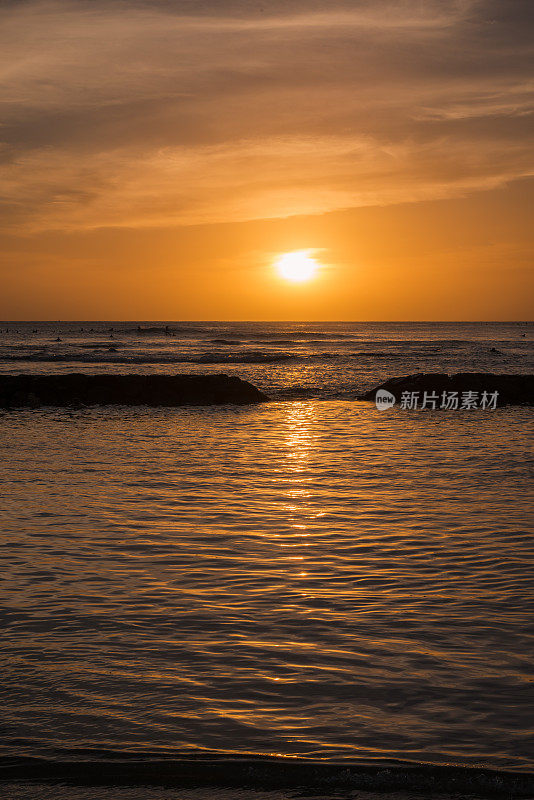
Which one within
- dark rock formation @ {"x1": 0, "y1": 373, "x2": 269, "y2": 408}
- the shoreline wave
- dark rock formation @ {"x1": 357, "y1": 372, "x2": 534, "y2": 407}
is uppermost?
dark rock formation @ {"x1": 357, "y1": 372, "x2": 534, "y2": 407}

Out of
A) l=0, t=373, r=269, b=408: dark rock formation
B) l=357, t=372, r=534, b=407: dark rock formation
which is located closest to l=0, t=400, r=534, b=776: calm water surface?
l=0, t=373, r=269, b=408: dark rock formation

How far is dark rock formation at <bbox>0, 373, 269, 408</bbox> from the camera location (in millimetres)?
26078

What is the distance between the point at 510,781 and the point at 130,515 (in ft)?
21.6

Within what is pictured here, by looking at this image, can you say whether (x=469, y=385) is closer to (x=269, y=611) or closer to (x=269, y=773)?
(x=269, y=611)

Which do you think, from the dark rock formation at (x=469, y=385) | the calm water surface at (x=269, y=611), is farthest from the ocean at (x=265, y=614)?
the dark rock formation at (x=469, y=385)

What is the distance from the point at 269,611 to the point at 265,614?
7cm

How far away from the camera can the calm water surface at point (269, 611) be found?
4574mm

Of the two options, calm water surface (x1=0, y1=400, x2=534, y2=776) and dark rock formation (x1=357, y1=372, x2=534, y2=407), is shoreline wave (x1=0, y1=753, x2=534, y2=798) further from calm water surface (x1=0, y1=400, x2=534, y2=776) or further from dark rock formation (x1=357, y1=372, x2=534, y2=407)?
dark rock formation (x1=357, y1=372, x2=534, y2=407)

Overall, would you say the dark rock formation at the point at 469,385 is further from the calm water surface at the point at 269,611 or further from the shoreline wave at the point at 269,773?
the shoreline wave at the point at 269,773

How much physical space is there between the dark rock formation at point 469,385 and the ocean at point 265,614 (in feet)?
40.9

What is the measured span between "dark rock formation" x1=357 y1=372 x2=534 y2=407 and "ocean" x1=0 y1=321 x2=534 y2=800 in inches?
491

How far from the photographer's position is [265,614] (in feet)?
20.8

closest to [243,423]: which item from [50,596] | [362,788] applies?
[50,596]

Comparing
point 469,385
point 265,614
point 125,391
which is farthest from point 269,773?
point 469,385
